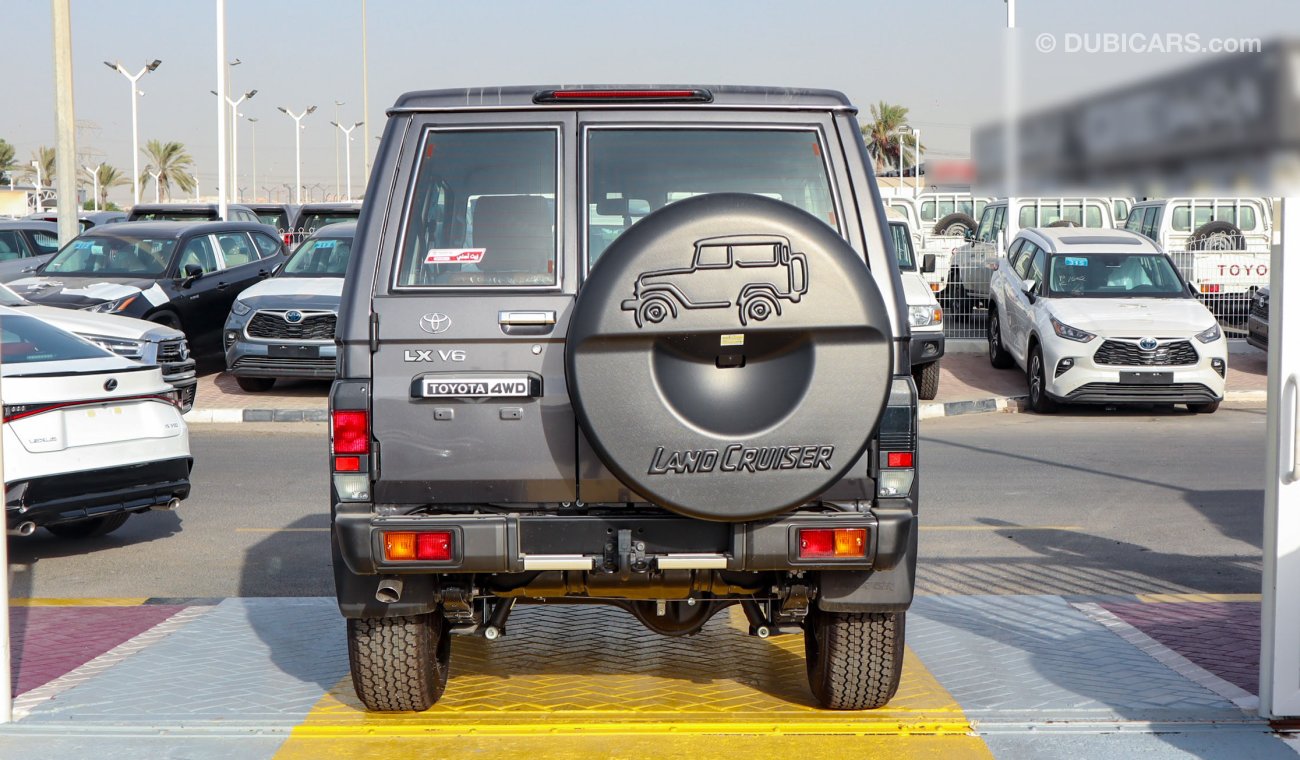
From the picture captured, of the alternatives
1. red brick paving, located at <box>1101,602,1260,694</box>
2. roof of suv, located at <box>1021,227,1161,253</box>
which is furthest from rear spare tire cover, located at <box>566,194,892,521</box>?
roof of suv, located at <box>1021,227,1161,253</box>

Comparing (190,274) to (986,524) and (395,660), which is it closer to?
(986,524)

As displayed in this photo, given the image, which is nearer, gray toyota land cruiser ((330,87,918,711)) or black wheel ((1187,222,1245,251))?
gray toyota land cruiser ((330,87,918,711))

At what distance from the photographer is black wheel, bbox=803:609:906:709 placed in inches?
200

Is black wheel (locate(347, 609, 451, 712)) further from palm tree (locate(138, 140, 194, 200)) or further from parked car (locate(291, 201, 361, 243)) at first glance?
palm tree (locate(138, 140, 194, 200))

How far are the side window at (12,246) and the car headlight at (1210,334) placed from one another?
17.7 m

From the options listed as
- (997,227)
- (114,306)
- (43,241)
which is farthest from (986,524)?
(43,241)

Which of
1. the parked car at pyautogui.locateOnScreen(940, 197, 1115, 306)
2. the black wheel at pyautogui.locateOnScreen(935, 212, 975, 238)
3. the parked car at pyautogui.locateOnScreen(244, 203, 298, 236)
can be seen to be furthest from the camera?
the parked car at pyautogui.locateOnScreen(244, 203, 298, 236)

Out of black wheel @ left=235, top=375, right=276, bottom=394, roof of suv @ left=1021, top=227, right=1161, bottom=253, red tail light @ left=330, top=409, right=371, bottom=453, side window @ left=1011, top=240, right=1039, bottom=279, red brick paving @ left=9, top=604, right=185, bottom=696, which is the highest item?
roof of suv @ left=1021, top=227, right=1161, bottom=253

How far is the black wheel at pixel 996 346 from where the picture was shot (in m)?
18.6

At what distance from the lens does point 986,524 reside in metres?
9.48

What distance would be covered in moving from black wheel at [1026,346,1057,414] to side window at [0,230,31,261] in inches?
627

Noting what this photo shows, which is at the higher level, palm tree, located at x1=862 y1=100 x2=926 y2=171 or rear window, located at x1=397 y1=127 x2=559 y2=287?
palm tree, located at x1=862 y1=100 x2=926 y2=171

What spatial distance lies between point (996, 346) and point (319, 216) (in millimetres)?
12626

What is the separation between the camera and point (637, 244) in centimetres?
427
